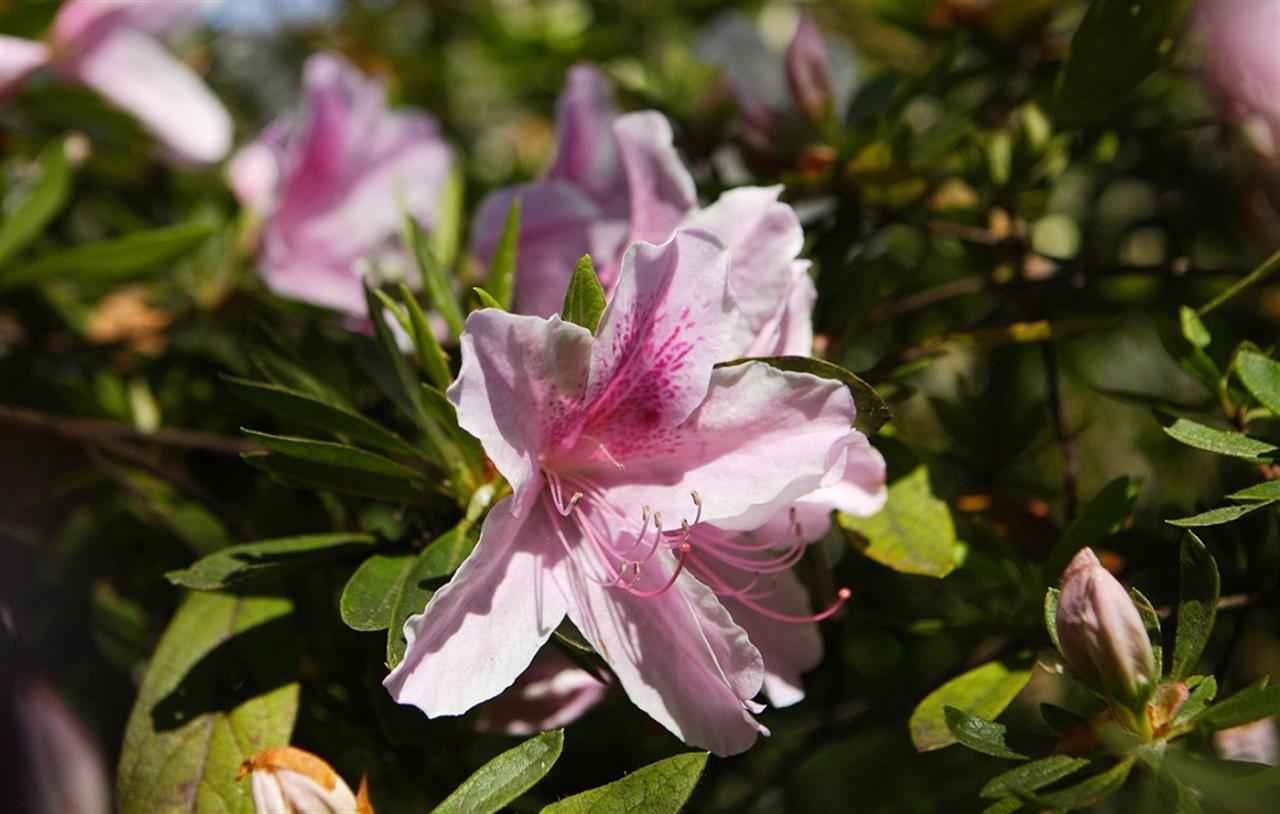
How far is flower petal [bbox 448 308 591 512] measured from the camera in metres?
0.77

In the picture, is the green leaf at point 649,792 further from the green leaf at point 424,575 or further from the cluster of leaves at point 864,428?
the green leaf at point 424,575

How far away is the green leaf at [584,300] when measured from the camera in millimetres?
823

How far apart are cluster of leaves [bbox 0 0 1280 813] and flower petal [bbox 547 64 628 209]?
6.5 inches

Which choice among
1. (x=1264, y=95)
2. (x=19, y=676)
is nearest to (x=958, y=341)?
(x=1264, y=95)

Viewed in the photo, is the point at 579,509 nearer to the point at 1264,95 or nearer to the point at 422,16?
the point at 1264,95

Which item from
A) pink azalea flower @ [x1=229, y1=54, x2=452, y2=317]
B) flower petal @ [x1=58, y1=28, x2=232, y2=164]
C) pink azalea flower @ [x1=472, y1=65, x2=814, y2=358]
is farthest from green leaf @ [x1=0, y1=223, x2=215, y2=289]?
pink azalea flower @ [x1=472, y1=65, x2=814, y2=358]

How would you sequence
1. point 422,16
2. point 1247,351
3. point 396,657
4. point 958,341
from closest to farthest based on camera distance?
point 396,657 < point 1247,351 < point 958,341 < point 422,16

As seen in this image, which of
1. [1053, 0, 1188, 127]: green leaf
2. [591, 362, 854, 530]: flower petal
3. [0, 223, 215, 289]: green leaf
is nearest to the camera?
[591, 362, 854, 530]: flower petal

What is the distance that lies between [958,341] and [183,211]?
4.26ft

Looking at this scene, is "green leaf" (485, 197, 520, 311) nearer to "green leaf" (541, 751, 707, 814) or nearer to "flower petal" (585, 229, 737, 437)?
"flower petal" (585, 229, 737, 437)

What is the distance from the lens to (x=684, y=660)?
0.85m

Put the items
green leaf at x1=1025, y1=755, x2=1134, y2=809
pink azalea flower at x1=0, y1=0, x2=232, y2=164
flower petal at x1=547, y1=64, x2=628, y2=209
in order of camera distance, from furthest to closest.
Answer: pink azalea flower at x1=0, y1=0, x2=232, y2=164, flower petal at x1=547, y1=64, x2=628, y2=209, green leaf at x1=1025, y1=755, x2=1134, y2=809

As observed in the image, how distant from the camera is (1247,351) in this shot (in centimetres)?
88

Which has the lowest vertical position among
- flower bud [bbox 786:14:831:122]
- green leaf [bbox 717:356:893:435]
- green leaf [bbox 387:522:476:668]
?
green leaf [bbox 387:522:476:668]
